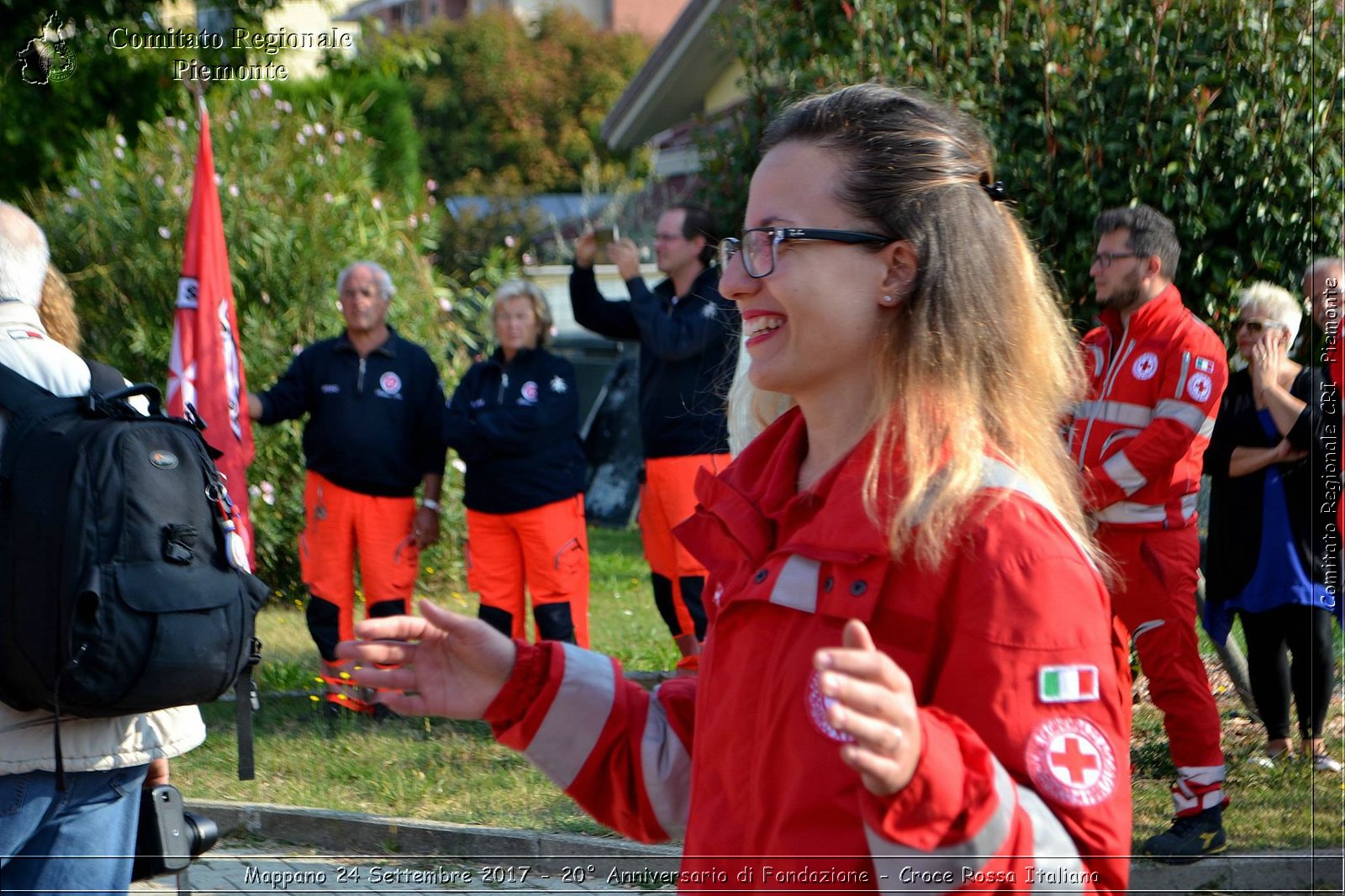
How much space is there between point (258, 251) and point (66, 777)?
7225 mm

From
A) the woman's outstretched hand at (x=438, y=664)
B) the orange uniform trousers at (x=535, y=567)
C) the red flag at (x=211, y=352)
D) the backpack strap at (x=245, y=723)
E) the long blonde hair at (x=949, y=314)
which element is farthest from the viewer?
the red flag at (x=211, y=352)

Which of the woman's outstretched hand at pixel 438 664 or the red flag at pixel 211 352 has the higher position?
the red flag at pixel 211 352

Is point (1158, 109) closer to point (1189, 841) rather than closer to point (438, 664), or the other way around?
point (1189, 841)

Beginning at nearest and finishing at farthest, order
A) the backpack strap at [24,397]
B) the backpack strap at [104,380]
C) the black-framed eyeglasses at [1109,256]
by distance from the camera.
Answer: the backpack strap at [24,397]
the backpack strap at [104,380]
the black-framed eyeglasses at [1109,256]

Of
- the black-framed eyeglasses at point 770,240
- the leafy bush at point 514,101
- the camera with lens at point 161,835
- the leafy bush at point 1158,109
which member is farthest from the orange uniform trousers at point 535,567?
the leafy bush at point 514,101

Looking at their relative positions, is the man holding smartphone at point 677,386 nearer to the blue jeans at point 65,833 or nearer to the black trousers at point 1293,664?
the black trousers at point 1293,664

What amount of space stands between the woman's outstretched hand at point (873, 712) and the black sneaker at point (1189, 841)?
4041 millimetres

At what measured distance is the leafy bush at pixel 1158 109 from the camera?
6.12 m

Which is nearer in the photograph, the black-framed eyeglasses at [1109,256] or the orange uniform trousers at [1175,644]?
the orange uniform trousers at [1175,644]

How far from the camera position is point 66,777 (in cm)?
278

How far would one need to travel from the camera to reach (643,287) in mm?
6879

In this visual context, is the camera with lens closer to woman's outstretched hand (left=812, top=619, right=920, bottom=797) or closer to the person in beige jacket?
the person in beige jacket

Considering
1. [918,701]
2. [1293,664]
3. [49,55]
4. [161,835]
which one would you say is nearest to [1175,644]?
[1293,664]

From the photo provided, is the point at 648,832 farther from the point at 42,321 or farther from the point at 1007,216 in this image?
the point at 42,321
